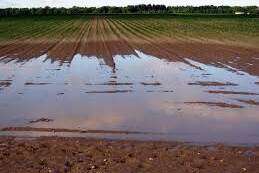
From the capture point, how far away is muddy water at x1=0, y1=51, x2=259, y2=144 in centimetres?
1097

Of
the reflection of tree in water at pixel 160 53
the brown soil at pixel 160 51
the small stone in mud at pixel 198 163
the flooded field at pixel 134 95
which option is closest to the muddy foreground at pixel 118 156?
the small stone in mud at pixel 198 163

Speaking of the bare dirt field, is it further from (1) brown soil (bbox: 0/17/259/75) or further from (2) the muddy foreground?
(1) brown soil (bbox: 0/17/259/75)

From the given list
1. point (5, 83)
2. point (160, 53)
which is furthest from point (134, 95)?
point (160, 53)

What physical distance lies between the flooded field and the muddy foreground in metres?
0.73

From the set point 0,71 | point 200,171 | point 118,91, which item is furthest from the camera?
point 0,71

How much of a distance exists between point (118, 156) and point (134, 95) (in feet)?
20.0

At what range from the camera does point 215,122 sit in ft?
37.7

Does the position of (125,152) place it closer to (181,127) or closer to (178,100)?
(181,127)

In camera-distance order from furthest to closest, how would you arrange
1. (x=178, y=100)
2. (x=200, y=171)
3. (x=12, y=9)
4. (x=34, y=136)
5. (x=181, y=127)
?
(x=12, y=9)
(x=178, y=100)
(x=181, y=127)
(x=34, y=136)
(x=200, y=171)

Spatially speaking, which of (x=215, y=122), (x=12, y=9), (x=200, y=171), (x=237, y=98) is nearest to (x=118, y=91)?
(x=237, y=98)

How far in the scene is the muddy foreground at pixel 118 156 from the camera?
8.23m

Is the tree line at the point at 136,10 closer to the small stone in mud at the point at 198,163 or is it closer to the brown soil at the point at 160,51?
the brown soil at the point at 160,51

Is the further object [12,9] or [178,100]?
[12,9]

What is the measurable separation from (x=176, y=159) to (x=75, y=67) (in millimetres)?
12628
